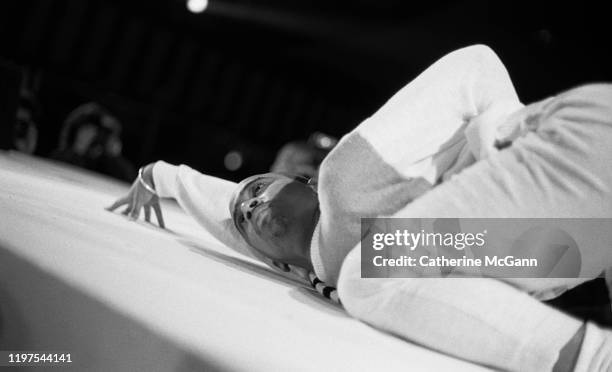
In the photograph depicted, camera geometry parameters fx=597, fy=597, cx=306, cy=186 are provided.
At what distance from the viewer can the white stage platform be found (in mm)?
403

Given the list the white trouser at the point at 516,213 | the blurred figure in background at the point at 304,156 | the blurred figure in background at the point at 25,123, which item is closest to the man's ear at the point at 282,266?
the white trouser at the point at 516,213

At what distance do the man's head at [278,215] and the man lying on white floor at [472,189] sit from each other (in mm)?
47

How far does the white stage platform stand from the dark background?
271cm

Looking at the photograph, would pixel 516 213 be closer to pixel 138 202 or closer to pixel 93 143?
pixel 138 202

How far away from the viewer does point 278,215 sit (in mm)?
844

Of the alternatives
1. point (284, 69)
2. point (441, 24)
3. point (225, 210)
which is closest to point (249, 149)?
point (284, 69)

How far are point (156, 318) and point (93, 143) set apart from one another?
283 centimetres

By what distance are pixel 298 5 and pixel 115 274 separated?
3726 millimetres

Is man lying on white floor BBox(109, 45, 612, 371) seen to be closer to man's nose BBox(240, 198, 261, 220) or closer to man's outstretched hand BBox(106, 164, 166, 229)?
man's nose BBox(240, 198, 261, 220)

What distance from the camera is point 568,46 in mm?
3211

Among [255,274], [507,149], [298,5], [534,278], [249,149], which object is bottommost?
[249,149]

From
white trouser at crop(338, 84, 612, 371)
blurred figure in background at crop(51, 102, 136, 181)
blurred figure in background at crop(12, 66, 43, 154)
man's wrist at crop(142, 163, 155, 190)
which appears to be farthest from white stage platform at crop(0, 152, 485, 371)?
blurred figure in background at crop(51, 102, 136, 181)

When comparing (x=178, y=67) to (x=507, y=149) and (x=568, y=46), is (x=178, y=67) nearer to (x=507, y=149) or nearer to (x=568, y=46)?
(x=568, y=46)

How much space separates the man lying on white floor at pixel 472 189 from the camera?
555 millimetres
